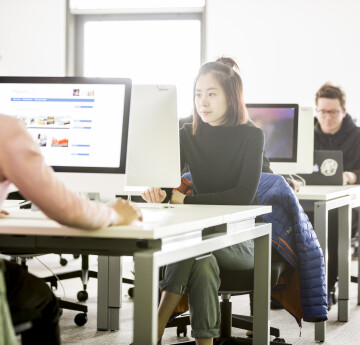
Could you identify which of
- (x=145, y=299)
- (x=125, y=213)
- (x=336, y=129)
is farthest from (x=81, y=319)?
(x=336, y=129)

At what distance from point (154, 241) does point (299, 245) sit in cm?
117

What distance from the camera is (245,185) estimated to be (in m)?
2.51

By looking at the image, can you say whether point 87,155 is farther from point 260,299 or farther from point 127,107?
point 260,299

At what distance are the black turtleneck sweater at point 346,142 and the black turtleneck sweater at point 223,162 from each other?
6.21ft

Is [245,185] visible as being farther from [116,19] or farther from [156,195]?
[116,19]

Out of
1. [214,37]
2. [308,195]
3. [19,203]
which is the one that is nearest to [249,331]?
[308,195]

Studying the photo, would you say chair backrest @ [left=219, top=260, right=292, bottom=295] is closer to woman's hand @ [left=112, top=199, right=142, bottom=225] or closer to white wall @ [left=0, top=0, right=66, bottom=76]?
woman's hand @ [left=112, top=199, right=142, bottom=225]

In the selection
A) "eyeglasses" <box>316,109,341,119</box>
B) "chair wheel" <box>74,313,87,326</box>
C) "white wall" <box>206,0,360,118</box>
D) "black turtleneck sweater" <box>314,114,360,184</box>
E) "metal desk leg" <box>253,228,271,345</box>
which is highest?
"white wall" <box>206,0,360,118</box>

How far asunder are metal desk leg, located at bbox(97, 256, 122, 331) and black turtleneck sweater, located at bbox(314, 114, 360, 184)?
1781mm

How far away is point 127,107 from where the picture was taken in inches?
85.9

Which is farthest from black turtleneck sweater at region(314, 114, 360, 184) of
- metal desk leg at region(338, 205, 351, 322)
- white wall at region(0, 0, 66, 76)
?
white wall at region(0, 0, 66, 76)

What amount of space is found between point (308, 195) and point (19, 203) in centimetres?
136

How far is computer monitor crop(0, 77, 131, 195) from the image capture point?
216 cm

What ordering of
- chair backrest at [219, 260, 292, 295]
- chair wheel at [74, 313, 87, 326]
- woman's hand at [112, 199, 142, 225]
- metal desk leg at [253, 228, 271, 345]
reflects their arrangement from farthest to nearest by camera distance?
chair wheel at [74, 313, 87, 326] < chair backrest at [219, 260, 292, 295] < metal desk leg at [253, 228, 271, 345] < woman's hand at [112, 199, 142, 225]
